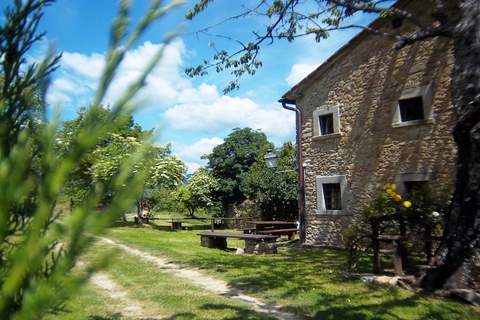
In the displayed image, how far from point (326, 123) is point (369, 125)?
1.80 m

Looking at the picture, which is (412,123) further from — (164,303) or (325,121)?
(164,303)

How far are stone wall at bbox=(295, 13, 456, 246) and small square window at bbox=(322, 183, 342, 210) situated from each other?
0.38 metres

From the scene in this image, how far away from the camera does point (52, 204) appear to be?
2.39ft

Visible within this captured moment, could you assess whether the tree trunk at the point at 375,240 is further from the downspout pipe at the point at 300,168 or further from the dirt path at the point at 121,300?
the downspout pipe at the point at 300,168

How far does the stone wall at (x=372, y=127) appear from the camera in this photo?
34.7 ft

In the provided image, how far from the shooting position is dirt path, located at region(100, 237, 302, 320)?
18.8 feet

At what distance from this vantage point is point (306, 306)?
19.4 feet

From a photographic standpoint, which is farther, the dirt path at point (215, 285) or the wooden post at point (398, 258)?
the wooden post at point (398, 258)

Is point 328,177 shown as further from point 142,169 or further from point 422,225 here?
point 142,169

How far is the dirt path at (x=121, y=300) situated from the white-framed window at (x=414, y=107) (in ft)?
28.4

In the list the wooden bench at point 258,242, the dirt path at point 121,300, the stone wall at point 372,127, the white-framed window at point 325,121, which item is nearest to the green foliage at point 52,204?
the dirt path at point 121,300

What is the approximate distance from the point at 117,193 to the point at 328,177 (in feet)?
41.9

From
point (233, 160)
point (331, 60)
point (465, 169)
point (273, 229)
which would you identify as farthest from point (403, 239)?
point (233, 160)

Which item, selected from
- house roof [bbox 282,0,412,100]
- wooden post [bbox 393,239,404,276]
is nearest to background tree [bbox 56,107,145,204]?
wooden post [bbox 393,239,404,276]
